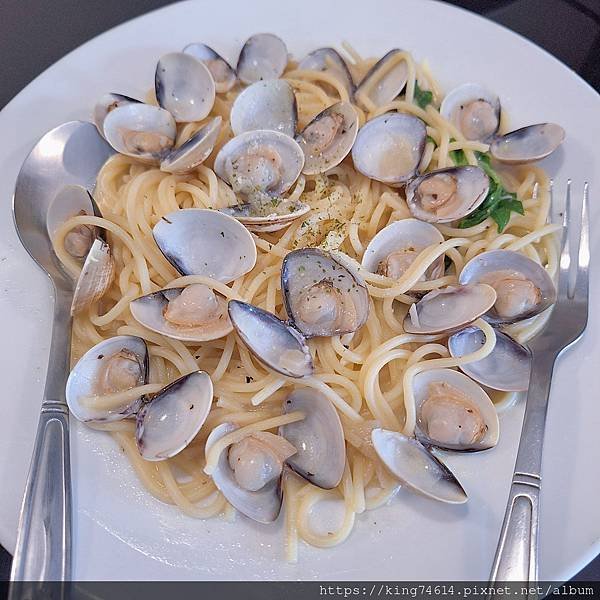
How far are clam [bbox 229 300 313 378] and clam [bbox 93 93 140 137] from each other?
1330 millimetres

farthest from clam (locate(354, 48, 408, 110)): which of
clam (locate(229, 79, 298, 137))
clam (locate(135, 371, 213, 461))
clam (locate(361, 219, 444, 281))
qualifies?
clam (locate(135, 371, 213, 461))

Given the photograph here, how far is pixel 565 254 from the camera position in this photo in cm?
255

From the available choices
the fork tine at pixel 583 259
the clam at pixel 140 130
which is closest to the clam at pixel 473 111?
the fork tine at pixel 583 259

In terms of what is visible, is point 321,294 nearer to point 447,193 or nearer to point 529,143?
point 447,193

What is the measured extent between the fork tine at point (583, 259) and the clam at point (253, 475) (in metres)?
1.30

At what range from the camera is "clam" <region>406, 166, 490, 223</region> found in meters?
2.58

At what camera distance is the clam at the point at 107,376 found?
7.08 ft

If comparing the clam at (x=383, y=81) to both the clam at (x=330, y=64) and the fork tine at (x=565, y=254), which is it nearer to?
the clam at (x=330, y=64)

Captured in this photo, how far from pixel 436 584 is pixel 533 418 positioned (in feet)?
2.11

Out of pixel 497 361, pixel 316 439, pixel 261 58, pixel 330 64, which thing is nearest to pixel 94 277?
pixel 316 439

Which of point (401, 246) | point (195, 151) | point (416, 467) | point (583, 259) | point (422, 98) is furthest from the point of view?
point (422, 98)

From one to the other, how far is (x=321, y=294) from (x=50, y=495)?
113 centimetres

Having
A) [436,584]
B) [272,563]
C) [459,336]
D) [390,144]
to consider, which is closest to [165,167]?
[390,144]

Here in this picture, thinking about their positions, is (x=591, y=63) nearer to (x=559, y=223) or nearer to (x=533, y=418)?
(x=559, y=223)
